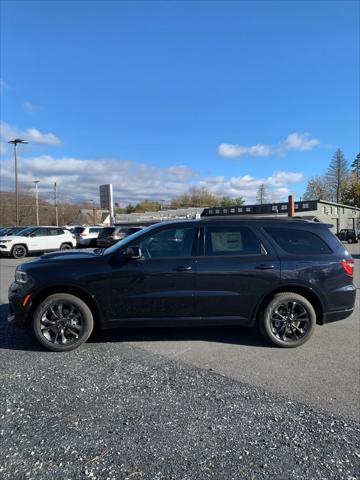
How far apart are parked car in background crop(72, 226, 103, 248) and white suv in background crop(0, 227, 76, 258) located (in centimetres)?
493

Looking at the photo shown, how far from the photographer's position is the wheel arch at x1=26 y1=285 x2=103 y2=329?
4770 millimetres

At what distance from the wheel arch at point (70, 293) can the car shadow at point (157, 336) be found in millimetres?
399

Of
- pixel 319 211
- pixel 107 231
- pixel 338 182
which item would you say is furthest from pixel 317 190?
pixel 107 231

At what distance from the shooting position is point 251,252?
5.04 meters

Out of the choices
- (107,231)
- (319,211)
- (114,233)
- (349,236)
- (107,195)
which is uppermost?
(107,195)

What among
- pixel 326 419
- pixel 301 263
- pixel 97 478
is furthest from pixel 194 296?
pixel 97 478

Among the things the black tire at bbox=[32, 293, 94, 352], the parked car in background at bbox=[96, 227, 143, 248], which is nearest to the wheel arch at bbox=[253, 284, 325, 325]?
the black tire at bbox=[32, 293, 94, 352]

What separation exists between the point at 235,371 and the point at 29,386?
7.08 ft

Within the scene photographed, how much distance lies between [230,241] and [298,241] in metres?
0.97

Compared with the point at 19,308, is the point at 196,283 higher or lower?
higher

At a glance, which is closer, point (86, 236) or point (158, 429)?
point (158, 429)

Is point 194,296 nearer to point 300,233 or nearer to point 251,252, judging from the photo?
point 251,252

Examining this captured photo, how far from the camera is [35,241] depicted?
1984 cm

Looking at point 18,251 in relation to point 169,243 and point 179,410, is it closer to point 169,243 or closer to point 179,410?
point 169,243
